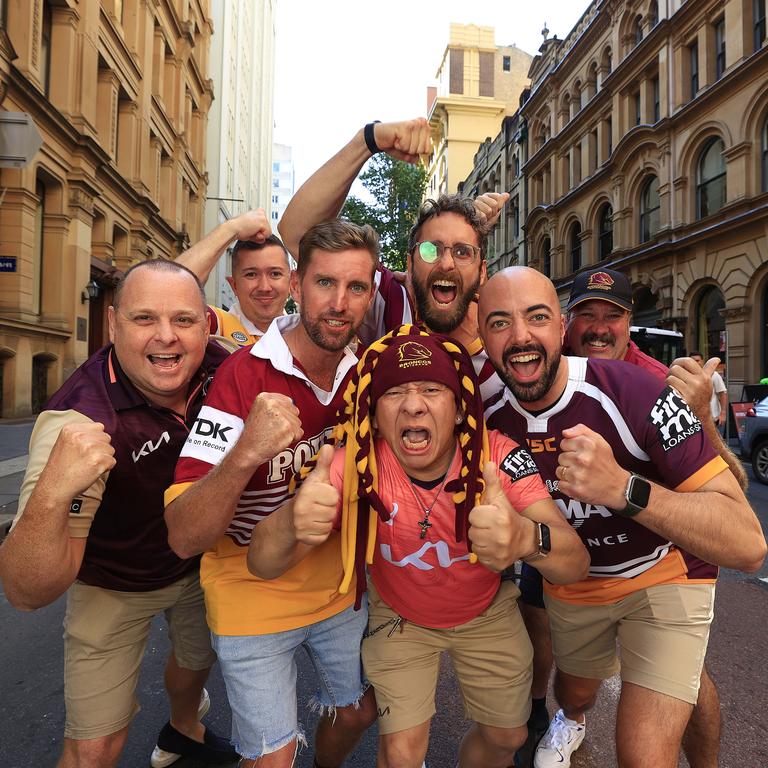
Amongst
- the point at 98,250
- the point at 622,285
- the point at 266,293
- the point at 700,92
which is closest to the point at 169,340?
the point at 266,293

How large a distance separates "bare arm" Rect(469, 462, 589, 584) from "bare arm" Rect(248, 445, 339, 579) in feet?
1.62

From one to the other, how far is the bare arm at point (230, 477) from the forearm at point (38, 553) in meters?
0.33

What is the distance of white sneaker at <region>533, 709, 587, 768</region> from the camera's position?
8.96 feet

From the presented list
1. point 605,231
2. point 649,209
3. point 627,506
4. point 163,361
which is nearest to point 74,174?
point 163,361

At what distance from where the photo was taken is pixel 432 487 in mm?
2256

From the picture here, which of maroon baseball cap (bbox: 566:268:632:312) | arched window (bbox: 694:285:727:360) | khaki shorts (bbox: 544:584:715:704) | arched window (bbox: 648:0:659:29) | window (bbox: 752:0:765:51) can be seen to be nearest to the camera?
khaki shorts (bbox: 544:584:715:704)

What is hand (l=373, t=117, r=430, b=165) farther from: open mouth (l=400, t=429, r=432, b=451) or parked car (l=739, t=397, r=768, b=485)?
parked car (l=739, t=397, r=768, b=485)

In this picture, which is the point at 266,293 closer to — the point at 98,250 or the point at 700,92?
the point at 98,250

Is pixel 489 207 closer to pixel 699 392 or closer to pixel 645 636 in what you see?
pixel 699 392

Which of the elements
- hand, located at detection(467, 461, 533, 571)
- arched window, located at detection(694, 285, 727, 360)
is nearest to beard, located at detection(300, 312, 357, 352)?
hand, located at detection(467, 461, 533, 571)

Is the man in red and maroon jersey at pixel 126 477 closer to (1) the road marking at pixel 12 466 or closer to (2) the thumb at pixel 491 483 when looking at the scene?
(2) the thumb at pixel 491 483

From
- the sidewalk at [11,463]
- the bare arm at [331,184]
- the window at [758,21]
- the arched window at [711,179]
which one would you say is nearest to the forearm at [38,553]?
the bare arm at [331,184]

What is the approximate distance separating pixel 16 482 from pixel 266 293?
5633 millimetres

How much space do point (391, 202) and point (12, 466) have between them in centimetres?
2887
